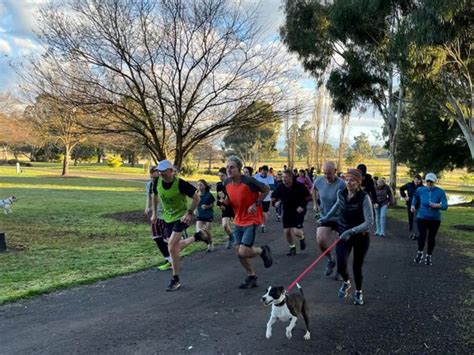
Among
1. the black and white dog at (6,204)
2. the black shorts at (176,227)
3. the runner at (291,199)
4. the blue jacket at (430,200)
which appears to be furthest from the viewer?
the black and white dog at (6,204)

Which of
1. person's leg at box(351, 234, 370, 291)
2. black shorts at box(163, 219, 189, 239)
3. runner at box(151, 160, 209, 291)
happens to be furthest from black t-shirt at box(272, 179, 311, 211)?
person's leg at box(351, 234, 370, 291)

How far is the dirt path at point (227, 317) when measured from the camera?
4.64m

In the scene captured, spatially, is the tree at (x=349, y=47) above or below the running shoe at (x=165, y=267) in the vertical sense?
above

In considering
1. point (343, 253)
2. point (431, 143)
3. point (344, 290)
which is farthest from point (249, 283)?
point (431, 143)

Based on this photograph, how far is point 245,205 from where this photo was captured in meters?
6.80

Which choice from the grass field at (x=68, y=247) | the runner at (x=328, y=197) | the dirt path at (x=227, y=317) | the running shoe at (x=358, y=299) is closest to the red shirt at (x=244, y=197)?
the dirt path at (x=227, y=317)

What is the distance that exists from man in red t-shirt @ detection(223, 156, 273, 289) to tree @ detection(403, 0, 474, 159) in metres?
8.21

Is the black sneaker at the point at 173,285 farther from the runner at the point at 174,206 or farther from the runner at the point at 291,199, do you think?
the runner at the point at 291,199

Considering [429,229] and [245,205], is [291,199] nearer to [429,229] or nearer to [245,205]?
[429,229]

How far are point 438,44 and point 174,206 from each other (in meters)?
10.1

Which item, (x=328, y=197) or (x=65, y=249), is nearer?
(x=328, y=197)

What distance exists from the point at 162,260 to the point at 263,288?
2.79m

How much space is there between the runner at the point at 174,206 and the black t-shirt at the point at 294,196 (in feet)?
9.66

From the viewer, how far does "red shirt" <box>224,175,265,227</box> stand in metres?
6.69
